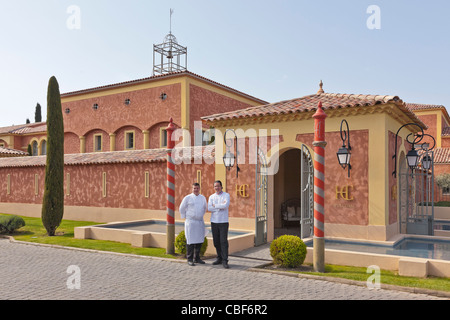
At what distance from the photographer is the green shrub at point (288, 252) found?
9062 millimetres

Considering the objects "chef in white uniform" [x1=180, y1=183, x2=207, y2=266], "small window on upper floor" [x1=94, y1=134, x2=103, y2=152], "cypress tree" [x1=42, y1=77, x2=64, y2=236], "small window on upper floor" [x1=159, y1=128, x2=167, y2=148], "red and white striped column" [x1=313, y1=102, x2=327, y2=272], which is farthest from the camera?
"small window on upper floor" [x1=94, y1=134, x2=103, y2=152]

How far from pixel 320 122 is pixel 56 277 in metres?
6.73

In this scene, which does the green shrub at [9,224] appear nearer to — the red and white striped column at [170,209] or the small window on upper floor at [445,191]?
the red and white striped column at [170,209]

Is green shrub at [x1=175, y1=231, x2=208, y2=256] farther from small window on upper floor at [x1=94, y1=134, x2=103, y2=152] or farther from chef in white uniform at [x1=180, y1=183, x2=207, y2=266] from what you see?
small window on upper floor at [x1=94, y1=134, x2=103, y2=152]

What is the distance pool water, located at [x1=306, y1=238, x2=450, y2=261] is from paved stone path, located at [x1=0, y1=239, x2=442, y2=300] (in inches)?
118

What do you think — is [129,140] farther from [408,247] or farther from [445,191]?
[445,191]

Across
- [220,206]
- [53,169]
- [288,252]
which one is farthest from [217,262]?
[53,169]

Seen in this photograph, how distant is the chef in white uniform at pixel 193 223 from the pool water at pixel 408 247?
3472mm

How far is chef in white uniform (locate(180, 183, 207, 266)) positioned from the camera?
31.8ft

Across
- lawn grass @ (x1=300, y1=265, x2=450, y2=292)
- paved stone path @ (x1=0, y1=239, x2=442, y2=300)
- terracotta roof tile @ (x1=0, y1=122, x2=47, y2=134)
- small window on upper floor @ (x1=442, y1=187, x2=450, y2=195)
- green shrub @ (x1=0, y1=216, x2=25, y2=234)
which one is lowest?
paved stone path @ (x1=0, y1=239, x2=442, y2=300)

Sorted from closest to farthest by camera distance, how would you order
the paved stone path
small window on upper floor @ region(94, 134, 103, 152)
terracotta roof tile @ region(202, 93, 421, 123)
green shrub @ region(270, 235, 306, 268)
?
1. the paved stone path
2. green shrub @ region(270, 235, 306, 268)
3. terracotta roof tile @ region(202, 93, 421, 123)
4. small window on upper floor @ region(94, 134, 103, 152)

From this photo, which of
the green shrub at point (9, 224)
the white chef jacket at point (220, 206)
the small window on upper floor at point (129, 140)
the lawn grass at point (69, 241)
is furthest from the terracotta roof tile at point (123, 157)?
the white chef jacket at point (220, 206)

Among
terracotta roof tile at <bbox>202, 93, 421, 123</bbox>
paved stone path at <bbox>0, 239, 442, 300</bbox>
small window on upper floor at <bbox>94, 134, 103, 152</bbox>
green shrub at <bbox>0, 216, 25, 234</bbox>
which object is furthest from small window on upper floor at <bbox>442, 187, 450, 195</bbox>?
green shrub at <bbox>0, 216, 25, 234</bbox>
